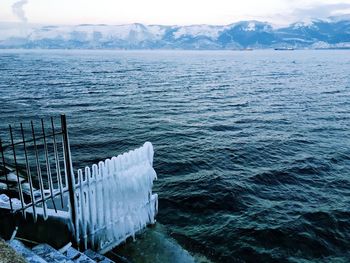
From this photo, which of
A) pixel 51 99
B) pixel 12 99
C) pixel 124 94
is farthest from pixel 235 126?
pixel 12 99

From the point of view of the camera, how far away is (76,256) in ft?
25.6

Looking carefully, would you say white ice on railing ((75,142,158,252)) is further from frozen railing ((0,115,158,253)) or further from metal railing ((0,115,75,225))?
metal railing ((0,115,75,225))

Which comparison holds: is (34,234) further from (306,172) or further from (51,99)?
(51,99)

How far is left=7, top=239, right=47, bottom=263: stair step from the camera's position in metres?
6.78

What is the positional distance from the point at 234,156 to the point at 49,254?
47.4 feet

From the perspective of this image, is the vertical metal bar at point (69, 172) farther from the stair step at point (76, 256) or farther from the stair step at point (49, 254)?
the stair step at point (49, 254)

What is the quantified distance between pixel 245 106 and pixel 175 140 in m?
15.4

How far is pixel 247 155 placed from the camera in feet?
66.7

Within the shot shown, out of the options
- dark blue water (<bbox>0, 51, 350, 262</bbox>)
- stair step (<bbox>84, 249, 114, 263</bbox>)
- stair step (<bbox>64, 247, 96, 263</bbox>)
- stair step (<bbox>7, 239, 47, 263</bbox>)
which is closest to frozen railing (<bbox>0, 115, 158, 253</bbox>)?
stair step (<bbox>84, 249, 114, 263</bbox>)

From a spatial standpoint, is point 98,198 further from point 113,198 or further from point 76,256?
point 76,256

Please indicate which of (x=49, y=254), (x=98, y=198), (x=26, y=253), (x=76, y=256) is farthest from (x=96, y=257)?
(x=26, y=253)

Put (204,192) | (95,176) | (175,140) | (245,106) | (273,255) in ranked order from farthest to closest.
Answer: (245,106) < (175,140) < (204,192) < (273,255) < (95,176)

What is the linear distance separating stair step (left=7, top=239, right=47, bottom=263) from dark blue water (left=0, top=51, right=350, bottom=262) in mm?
5023

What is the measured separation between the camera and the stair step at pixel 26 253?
6.78 meters
